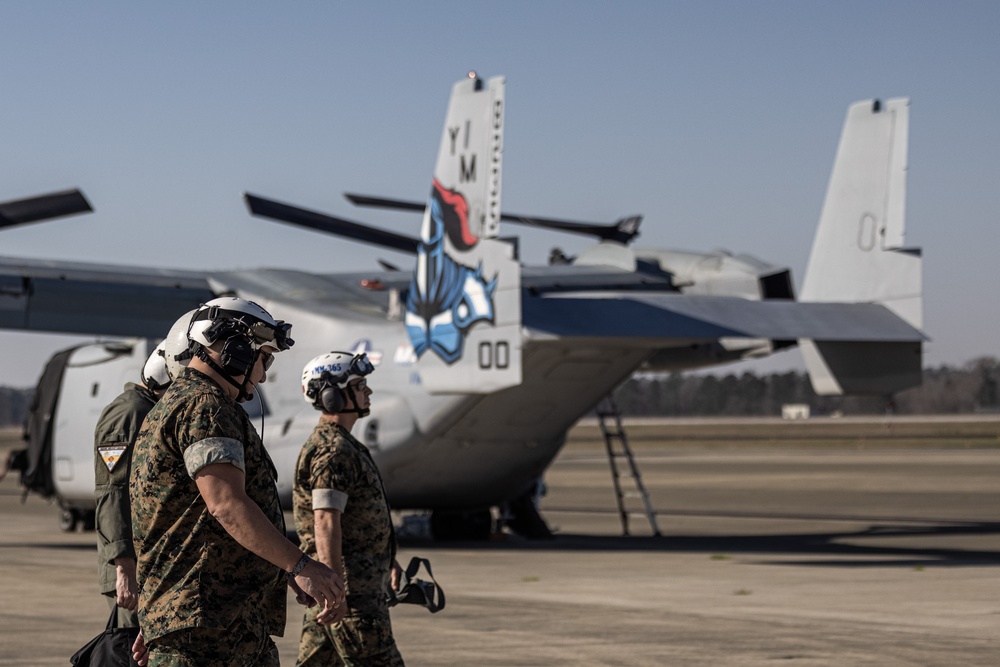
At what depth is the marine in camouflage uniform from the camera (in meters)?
6.37

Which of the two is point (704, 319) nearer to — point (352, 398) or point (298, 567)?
point (352, 398)

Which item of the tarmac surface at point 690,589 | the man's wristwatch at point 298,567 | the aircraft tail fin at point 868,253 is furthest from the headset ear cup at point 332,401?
the aircraft tail fin at point 868,253

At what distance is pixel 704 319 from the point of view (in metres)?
15.9

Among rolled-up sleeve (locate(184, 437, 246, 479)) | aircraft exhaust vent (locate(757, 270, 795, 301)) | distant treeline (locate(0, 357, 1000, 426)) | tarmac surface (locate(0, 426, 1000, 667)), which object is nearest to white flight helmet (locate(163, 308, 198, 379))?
rolled-up sleeve (locate(184, 437, 246, 479))

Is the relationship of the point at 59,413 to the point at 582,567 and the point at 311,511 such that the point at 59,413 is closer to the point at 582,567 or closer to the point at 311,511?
the point at 582,567

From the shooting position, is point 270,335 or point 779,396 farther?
point 779,396

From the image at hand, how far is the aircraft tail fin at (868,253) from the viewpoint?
16859 millimetres

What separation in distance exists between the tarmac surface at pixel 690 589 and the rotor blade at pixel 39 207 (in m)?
4.63

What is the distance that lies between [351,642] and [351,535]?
1.75 ft

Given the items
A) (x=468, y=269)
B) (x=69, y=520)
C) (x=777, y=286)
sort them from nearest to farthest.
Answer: (x=468, y=269) → (x=777, y=286) → (x=69, y=520)

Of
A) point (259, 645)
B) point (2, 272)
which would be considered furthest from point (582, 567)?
point (259, 645)

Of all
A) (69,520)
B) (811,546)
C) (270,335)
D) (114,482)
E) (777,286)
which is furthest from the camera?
(69,520)

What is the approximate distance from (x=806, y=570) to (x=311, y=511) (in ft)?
32.8

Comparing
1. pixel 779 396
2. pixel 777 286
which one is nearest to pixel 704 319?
pixel 777 286
